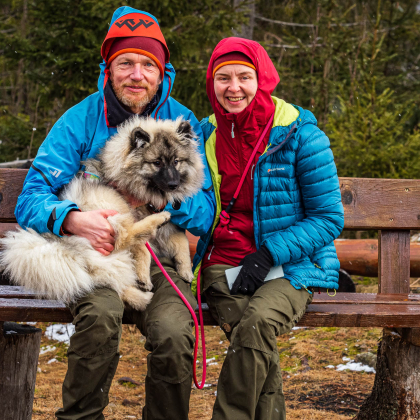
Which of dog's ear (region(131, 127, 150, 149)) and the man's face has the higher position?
the man's face

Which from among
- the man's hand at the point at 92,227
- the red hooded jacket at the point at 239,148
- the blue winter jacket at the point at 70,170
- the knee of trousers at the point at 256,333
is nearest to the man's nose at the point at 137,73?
the blue winter jacket at the point at 70,170

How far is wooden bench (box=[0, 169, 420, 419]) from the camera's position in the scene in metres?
2.56

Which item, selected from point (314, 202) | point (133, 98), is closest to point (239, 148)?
point (314, 202)

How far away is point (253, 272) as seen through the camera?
8.34ft

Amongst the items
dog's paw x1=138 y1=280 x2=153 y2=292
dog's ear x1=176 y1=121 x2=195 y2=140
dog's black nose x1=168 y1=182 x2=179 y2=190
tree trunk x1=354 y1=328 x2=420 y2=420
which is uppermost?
dog's ear x1=176 y1=121 x2=195 y2=140

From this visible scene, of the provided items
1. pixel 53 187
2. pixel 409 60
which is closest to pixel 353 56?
pixel 409 60

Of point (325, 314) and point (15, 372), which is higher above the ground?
point (325, 314)

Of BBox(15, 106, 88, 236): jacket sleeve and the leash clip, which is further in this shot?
the leash clip

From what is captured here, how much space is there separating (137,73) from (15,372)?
6.69ft

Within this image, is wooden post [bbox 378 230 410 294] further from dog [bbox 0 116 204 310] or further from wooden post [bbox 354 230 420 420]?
dog [bbox 0 116 204 310]

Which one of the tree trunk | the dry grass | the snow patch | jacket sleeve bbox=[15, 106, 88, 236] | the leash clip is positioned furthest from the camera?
the snow patch

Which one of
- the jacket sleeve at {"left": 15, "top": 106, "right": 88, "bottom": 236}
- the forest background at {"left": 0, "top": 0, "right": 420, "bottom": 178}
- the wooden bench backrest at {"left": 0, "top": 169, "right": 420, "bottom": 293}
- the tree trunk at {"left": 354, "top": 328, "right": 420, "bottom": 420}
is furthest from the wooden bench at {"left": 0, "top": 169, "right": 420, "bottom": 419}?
the forest background at {"left": 0, "top": 0, "right": 420, "bottom": 178}

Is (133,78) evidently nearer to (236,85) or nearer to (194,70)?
(236,85)

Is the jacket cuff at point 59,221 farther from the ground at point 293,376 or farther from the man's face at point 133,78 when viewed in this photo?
the ground at point 293,376
